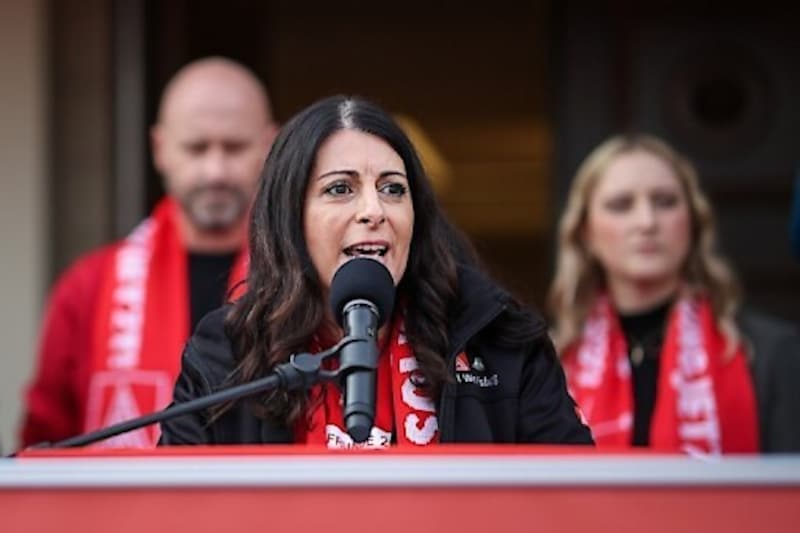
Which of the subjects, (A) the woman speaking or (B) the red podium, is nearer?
(B) the red podium

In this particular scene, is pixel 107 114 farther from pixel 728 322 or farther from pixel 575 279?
pixel 728 322

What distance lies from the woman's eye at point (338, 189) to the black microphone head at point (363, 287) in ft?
1.12

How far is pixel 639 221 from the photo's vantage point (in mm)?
4875

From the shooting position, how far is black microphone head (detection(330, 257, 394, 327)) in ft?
8.86

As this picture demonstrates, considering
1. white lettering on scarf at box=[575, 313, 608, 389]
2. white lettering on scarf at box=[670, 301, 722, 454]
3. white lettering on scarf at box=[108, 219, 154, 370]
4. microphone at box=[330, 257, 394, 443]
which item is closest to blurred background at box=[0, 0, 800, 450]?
white lettering on scarf at box=[108, 219, 154, 370]

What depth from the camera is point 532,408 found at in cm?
311

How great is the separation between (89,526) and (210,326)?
1.18m

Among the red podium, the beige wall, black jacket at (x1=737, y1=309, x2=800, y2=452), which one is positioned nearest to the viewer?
the red podium

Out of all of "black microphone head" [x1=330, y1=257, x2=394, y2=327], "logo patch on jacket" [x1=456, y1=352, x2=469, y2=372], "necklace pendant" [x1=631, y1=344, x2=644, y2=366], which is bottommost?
"logo patch on jacket" [x1=456, y1=352, x2=469, y2=372]

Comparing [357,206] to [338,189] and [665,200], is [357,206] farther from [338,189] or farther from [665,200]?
[665,200]

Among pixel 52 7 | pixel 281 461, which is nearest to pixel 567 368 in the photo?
pixel 52 7

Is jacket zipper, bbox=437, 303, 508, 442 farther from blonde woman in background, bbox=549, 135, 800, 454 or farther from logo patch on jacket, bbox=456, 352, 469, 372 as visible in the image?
blonde woman in background, bbox=549, 135, 800, 454

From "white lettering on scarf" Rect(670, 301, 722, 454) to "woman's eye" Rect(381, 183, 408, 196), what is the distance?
169 centimetres

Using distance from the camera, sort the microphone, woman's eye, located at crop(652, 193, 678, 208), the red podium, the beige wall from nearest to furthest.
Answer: the red podium < the microphone < woman's eye, located at crop(652, 193, 678, 208) < the beige wall
